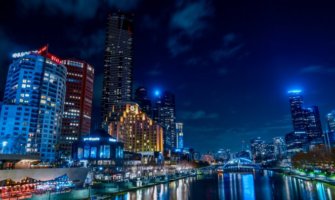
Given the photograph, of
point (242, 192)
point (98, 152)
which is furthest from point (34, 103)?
point (242, 192)

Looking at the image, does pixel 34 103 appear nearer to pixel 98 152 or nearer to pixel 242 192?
pixel 98 152

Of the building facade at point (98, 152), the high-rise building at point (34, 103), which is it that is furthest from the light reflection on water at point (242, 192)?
the high-rise building at point (34, 103)

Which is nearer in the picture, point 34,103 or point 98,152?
point 34,103

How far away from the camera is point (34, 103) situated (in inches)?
5714

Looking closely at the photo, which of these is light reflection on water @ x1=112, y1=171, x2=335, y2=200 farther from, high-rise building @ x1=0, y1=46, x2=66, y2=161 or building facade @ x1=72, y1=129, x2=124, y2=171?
high-rise building @ x1=0, y1=46, x2=66, y2=161

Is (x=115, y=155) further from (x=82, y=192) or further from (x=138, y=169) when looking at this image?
(x=82, y=192)

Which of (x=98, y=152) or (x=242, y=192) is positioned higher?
(x=98, y=152)

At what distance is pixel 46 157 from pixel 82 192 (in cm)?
8629

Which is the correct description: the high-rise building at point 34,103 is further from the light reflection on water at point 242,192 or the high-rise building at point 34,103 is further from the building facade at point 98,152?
the light reflection on water at point 242,192

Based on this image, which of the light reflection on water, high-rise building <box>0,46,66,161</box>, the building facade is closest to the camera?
the light reflection on water

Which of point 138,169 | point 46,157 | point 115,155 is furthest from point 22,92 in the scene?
point 138,169

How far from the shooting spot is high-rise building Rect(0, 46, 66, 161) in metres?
136

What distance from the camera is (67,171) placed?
81.9m

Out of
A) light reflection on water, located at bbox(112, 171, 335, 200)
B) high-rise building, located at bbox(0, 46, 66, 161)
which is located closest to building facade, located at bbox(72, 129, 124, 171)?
high-rise building, located at bbox(0, 46, 66, 161)
